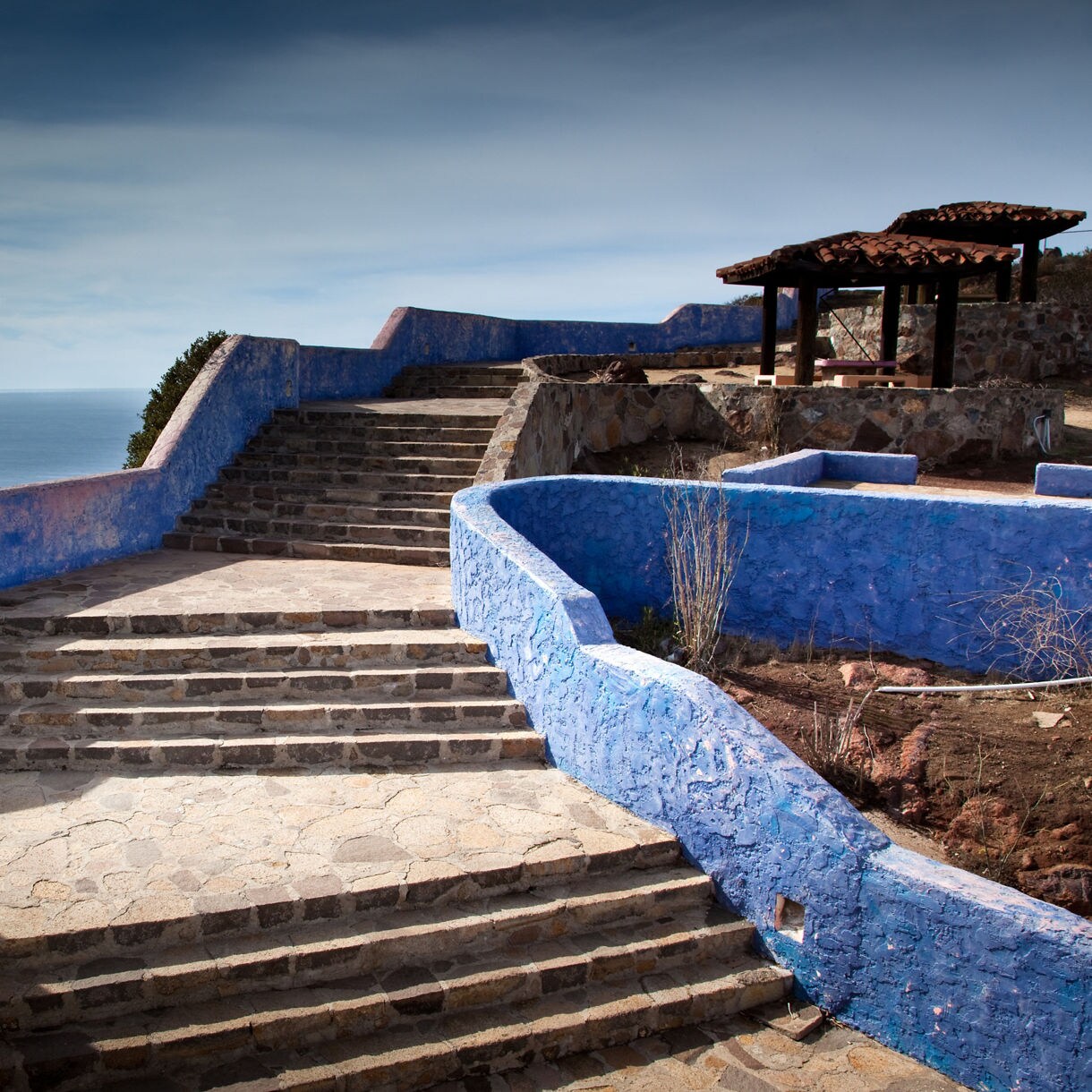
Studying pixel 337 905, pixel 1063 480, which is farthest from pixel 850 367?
pixel 337 905

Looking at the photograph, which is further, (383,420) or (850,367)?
(850,367)

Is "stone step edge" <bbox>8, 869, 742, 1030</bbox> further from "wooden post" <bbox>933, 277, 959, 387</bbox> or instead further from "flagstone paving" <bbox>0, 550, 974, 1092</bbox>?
"wooden post" <bbox>933, 277, 959, 387</bbox>

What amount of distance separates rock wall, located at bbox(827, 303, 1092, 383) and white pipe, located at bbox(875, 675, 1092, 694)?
11.3 m

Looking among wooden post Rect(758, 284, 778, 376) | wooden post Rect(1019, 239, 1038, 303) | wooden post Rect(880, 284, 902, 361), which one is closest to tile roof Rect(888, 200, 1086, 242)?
wooden post Rect(1019, 239, 1038, 303)

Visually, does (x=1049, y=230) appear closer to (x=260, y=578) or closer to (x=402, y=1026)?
(x=260, y=578)

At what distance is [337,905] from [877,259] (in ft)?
35.0

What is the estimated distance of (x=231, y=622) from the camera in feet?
21.5

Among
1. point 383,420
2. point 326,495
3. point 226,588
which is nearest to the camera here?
point 226,588

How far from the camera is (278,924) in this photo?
169 inches

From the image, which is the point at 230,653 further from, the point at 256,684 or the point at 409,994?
the point at 409,994

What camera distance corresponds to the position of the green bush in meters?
14.4

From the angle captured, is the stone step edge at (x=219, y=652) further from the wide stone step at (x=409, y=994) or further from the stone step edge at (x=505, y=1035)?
the stone step edge at (x=505, y=1035)

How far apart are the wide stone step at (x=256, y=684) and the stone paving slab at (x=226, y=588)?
645mm

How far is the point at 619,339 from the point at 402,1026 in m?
16.1
